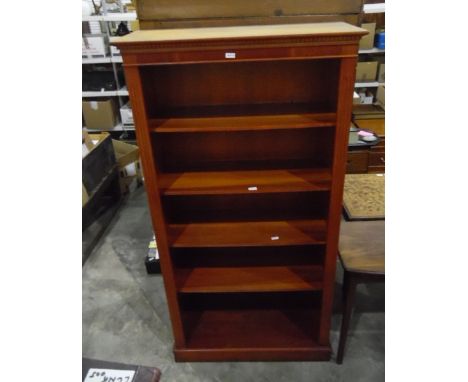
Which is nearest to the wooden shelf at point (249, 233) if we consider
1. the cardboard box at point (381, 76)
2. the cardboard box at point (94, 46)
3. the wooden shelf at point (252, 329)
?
the wooden shelf at point (252, 329)

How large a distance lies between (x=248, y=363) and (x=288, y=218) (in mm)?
901

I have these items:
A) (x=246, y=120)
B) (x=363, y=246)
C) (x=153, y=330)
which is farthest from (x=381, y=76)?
(x=153, y=330)

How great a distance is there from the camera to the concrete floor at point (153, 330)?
1.99 meters

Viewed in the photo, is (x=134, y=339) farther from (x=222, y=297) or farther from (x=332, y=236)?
(x=332, y=236)

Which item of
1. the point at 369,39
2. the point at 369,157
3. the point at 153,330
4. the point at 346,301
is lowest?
the point at 153,330

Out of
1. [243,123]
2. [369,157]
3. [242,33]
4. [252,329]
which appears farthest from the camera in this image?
[369,157]

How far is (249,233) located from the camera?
1770 mm

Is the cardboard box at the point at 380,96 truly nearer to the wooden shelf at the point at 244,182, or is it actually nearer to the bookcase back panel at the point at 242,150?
the bookcase back panel at the point at 242,150

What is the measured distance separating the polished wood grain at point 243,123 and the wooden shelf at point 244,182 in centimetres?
27

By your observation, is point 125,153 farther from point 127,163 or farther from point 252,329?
point 252,329

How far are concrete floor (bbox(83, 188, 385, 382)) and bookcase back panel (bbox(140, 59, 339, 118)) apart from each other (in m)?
1.43

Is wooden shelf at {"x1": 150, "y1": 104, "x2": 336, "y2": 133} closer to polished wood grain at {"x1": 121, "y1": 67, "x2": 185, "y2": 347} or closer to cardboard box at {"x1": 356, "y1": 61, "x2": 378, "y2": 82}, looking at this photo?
polished wood grain at {"x1": 121, "y1": 67, "x2": 185, "y2": 347}

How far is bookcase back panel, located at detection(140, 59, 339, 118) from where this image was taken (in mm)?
1598

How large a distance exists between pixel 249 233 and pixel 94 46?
10.1ft
